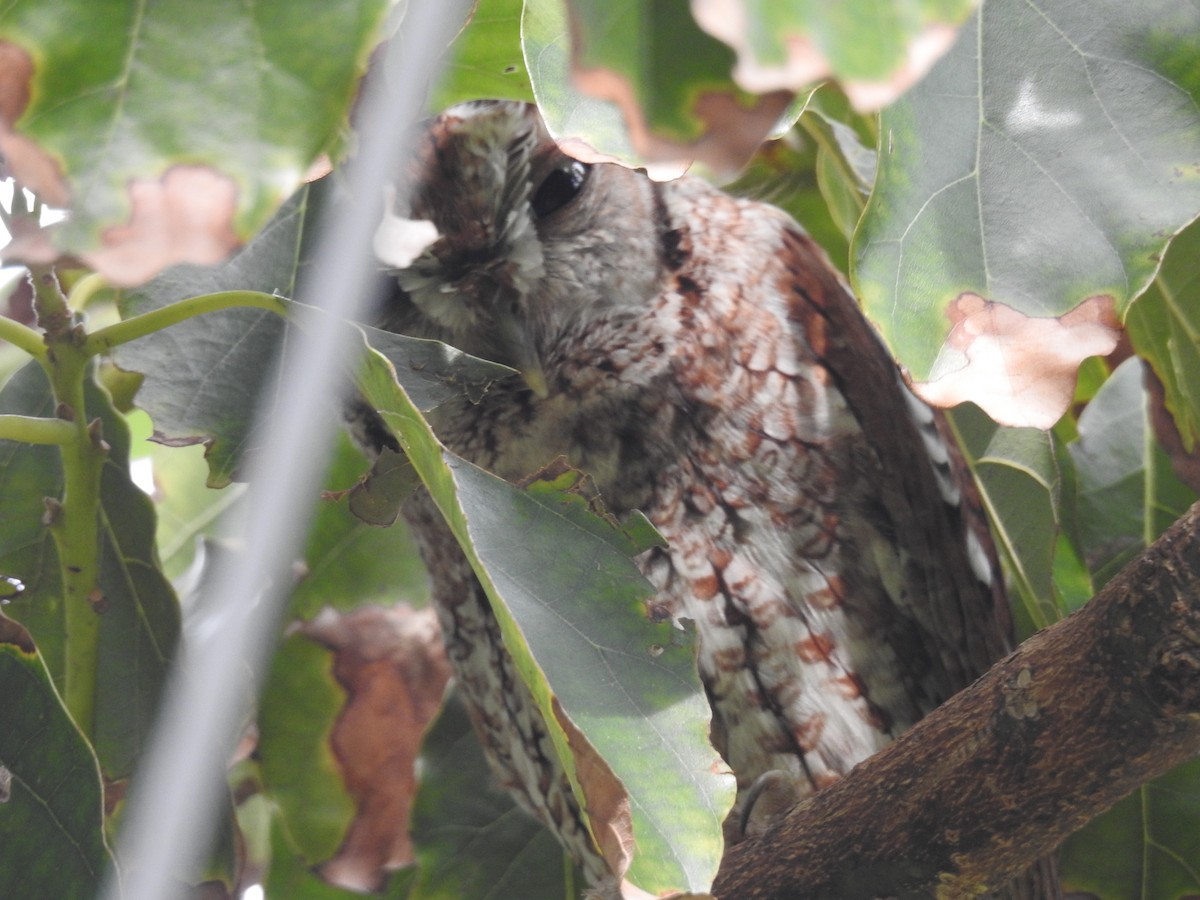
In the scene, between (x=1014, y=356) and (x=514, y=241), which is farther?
(x=514, y=241)

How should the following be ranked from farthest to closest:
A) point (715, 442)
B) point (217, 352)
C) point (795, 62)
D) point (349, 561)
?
point (349, 561) → point (715, 442) → point (217, 352) → point (795, 62)

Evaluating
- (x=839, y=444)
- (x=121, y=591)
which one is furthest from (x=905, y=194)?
(x=121, y=591)

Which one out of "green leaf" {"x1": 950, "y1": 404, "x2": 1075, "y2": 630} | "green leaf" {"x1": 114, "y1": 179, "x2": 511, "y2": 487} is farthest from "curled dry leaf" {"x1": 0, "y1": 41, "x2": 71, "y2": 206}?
Answer: "green leaf" {"x1": 950, "y1": 404, "x2": 1075, "y2": 630}

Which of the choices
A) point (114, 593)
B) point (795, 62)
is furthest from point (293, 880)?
point (795, 62)

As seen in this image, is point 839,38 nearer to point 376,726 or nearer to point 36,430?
point 36,430

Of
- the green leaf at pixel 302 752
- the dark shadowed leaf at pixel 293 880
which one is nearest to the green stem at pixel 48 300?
the green leaf at pixel 302 752

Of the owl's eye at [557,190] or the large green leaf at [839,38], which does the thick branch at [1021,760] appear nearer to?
the large green leaf at [839,38]

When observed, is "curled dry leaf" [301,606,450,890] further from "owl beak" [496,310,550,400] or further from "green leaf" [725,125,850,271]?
"green leaf" [725,125,850,271]

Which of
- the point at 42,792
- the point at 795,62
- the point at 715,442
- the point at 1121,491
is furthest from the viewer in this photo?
the point at 1121,491
